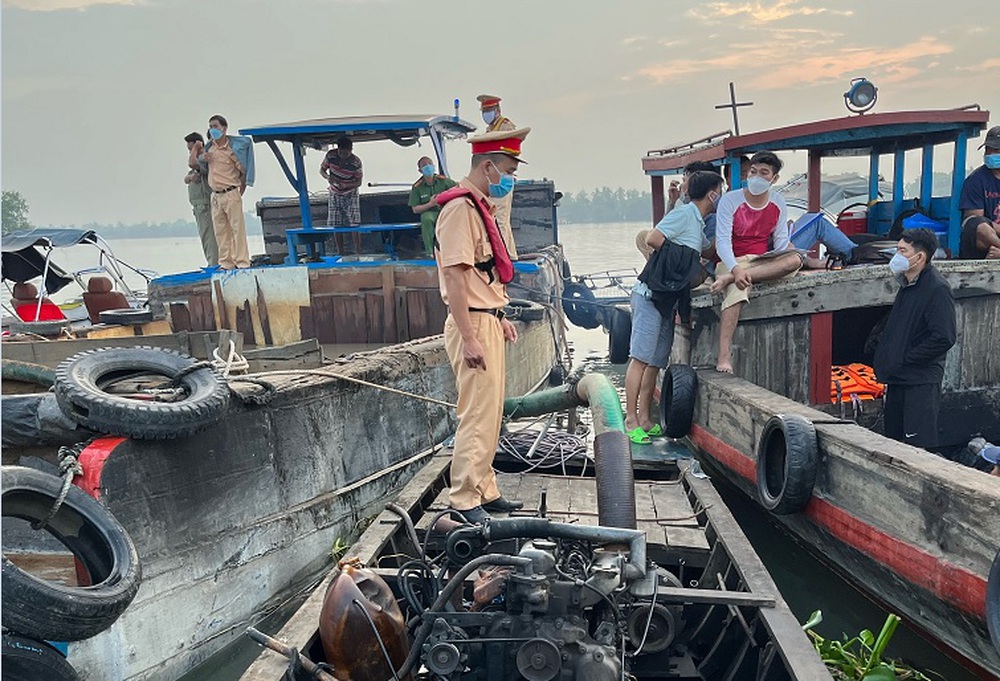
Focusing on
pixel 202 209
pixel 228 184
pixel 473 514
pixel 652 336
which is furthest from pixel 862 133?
pixel 202 209

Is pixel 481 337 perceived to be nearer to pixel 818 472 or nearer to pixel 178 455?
pixel 178 455

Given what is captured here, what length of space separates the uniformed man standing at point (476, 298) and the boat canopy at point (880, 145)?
150 inches

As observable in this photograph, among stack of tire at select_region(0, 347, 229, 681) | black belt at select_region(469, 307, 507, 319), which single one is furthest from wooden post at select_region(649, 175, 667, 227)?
stack of tire at select_region(0, 347, 229, 681)

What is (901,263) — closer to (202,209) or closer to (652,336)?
(652,336)

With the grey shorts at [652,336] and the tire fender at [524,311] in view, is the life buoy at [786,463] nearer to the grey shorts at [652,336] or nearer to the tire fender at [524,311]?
the grey shorts at [652,336]

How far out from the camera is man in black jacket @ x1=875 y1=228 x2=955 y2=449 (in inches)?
193

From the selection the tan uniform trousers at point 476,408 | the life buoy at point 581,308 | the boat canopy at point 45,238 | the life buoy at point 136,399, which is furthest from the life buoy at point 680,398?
the boat canopy at point 45,238

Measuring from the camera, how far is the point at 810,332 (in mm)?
6137

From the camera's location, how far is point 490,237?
402cm

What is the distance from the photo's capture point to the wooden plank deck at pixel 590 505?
4.28 meters

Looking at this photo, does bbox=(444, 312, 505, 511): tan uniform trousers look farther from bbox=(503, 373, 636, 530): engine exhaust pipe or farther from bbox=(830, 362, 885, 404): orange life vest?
bbox=(830, 362, 885, 404): orange life vest

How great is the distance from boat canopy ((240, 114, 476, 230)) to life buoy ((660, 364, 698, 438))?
184 inches

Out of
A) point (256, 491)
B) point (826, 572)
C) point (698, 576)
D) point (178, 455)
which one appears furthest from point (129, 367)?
point (826, 572)

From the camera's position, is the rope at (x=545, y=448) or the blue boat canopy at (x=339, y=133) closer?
the rope at (x=545, y=448)
